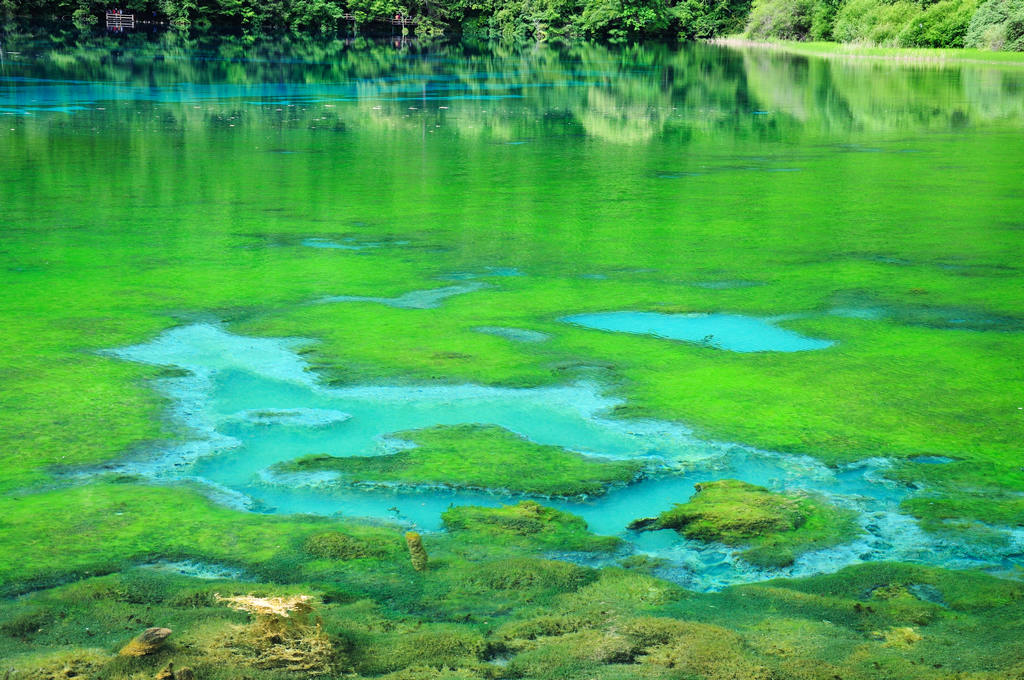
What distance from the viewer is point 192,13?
41375 millimetres

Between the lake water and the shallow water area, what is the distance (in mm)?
15

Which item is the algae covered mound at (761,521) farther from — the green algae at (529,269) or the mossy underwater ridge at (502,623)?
the green algae at (529,269)

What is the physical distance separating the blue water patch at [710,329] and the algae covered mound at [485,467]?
140cm

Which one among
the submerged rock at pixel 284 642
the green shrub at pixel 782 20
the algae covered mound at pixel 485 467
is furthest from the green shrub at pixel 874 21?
the submerged rock at pixel 284 642

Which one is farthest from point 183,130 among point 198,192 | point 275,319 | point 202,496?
point 202,496

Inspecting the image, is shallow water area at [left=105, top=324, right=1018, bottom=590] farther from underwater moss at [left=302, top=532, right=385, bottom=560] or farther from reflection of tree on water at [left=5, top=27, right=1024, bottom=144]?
reflection of tree on water at [left=5, top=27, right=1024, bottom=144]

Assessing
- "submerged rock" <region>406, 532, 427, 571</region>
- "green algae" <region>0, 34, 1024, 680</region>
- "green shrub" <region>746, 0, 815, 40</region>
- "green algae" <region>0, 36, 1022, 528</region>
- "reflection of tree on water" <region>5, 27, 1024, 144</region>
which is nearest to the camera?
"green algae" <region>0, 34, 1024, 680</region>

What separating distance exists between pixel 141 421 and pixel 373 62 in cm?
2404

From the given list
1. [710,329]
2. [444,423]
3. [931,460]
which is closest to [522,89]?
[710,329]

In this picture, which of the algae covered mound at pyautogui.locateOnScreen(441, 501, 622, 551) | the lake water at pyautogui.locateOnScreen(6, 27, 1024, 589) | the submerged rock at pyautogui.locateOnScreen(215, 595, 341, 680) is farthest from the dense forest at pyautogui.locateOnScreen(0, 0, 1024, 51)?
the submerged rock at pyautogui.locateOnScreen(215, 595, 341, 680)

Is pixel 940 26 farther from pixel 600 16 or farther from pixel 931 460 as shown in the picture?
pixel 931 460

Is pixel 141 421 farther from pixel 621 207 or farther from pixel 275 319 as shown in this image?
pixel 621 207

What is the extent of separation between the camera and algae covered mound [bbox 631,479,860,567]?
9.37 ft

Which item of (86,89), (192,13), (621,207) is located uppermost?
(192,13)
